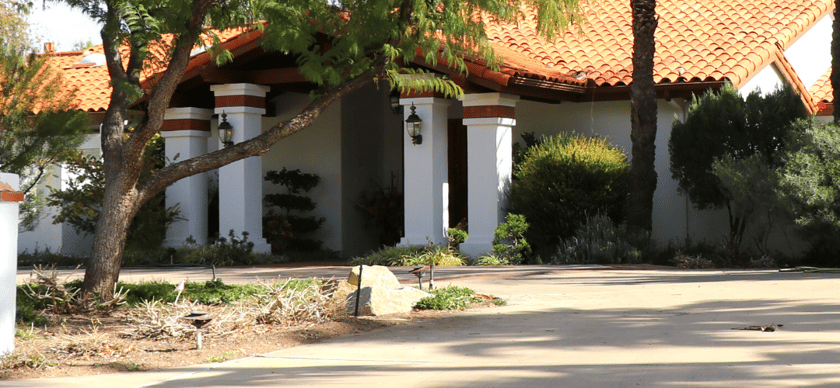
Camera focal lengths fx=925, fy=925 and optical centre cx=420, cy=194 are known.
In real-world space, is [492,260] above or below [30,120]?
below

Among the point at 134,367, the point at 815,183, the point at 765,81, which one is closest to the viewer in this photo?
the point at 134,367

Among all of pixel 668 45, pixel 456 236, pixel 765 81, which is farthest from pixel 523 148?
pixel 765 81

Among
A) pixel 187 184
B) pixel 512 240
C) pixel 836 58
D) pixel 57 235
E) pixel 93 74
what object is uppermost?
pixel 93 74

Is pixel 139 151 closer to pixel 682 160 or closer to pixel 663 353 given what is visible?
pixel 663 353

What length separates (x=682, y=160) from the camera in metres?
15.2

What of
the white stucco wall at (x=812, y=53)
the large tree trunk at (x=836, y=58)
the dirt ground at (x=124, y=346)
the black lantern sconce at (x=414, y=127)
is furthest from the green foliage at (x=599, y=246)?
the white stucco wall at (x=812, y=53)

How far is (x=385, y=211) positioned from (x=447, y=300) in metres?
10.2

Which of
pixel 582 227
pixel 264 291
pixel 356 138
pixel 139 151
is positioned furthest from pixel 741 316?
pixel 356 138

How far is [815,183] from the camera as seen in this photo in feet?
42.3

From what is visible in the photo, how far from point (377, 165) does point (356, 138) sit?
903 millimetres

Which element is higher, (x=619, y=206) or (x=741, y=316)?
(x=619, y=206)

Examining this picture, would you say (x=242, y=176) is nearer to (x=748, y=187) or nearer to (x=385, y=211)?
(x=385, y=211)

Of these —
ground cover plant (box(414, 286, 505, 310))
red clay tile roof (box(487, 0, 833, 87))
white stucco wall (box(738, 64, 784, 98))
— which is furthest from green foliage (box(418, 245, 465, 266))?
white stucco wall (box(738, 64, 784, 98))

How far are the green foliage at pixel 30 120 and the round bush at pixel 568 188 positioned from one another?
7.37m
